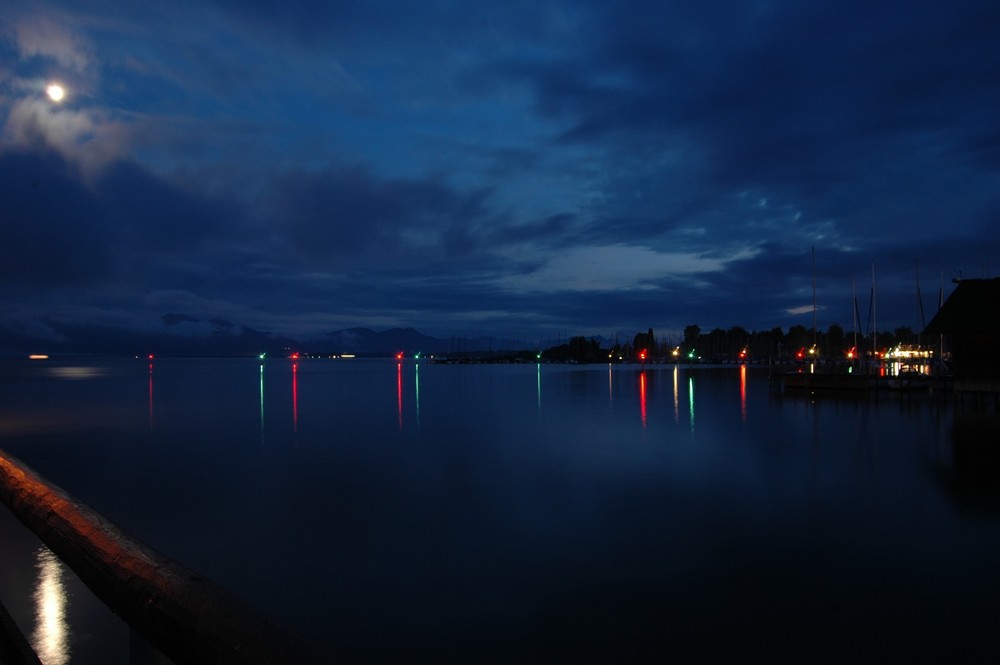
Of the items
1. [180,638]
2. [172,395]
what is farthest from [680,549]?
[172,395]

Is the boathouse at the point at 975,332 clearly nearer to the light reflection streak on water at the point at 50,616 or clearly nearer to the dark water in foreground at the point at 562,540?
the dark water in foreground at the point at 562,540

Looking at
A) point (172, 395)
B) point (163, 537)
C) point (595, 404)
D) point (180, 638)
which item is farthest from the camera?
point (172, 395)

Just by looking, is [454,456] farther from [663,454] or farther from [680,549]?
[680,549]

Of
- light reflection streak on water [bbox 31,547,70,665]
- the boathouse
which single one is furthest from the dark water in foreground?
the boathouse

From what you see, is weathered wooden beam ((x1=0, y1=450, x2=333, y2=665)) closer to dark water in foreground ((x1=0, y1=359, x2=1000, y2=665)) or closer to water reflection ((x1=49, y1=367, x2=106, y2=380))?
dark water in foreground ((x1=0, y1=359, x2=1000, y2=665))

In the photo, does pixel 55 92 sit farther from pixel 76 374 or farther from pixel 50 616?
pixel 76 374

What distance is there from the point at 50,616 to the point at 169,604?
8232mm

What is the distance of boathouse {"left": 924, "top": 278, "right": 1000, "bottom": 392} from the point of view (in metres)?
35.9

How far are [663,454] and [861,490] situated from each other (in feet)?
24.2

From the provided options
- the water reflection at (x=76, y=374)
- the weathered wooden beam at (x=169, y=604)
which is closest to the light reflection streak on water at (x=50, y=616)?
the weathered wooden beam at (x=169, y=604)

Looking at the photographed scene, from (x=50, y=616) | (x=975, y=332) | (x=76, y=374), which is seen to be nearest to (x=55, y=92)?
(x=50, y=616)

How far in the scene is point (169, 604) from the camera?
2.57m

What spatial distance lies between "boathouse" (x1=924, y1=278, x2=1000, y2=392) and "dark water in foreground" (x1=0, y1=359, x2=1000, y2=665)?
7.70 metres

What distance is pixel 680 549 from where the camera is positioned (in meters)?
12.4
